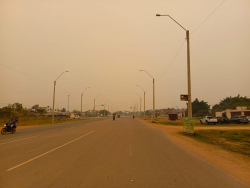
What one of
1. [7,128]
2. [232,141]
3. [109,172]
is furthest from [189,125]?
[7,128]

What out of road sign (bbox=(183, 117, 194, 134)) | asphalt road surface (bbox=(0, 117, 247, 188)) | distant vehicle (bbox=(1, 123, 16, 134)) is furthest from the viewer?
distant vehicle (bbox=(1, 123, 16, 134))

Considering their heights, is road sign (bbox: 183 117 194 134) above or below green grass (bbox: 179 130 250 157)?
above

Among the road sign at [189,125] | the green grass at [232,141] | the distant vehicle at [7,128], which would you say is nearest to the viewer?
the green grass at [232,141]

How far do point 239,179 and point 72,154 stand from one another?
6816 millimetres

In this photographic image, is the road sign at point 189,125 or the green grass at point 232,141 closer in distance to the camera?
the green grass at point 232,141

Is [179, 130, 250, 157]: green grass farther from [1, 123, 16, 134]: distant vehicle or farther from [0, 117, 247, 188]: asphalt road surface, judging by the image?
[1, 123, 16, 134]: distant vehicle

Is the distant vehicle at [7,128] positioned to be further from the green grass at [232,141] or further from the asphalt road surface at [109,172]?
the green grass at [232,141]

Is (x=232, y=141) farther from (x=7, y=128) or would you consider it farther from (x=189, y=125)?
(x=7, y=128)

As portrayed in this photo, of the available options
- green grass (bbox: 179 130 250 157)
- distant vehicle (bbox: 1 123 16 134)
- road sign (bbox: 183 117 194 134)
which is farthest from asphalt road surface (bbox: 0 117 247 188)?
distant vehicle (bbox: 1 123 16 134)

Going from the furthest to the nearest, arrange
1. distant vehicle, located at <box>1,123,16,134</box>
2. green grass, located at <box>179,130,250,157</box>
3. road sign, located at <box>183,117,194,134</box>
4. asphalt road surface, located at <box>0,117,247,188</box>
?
distant vehicle, located at <box>1,123,16,134</box>
road sign, located at <box>183,117,194,134</box>
green grass, located at <box>179,130,250,157</box>
asphalt road surface, located at <box>0,117,247,188</box>

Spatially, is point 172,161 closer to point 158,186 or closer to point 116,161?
point 116,161

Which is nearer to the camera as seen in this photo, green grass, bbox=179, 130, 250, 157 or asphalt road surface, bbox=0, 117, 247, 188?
asphalt road surface, bbox=0, 117, 247, 188

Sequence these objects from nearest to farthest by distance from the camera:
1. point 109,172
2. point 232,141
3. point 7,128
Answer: point 109,172 → point 232,141 → point 7,128

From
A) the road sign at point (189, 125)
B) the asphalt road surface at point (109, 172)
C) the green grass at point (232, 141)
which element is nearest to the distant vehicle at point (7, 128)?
the asphalt road surface at point (109, 172)
